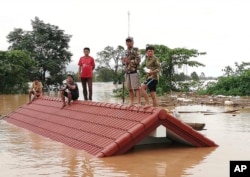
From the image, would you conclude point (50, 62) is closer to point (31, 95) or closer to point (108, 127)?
point (31, 95)

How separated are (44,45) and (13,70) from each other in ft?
19.3

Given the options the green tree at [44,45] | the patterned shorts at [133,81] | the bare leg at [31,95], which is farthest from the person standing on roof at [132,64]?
the green tree at [44,45]

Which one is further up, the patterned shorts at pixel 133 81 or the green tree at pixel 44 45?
the green tree at pixel 44 45

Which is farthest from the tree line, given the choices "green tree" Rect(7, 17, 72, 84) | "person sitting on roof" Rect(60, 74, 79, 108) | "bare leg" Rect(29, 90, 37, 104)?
"person sitting on roof" Rect(60, 74, 79, 108)

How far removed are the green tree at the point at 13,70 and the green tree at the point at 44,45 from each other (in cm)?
330

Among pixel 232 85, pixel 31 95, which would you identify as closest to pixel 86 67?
pixel 31 95

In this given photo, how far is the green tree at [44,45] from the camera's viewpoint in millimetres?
40500

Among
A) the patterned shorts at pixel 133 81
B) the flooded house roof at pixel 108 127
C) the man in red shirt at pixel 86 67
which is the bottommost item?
the flooded house roof at pixel 108 127

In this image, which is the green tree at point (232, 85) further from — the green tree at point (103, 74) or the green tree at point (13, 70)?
the green tree at point (103, 74)

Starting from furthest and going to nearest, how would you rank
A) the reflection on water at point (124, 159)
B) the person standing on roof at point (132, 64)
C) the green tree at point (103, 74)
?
the green tree at point (103, 74) < the person standing on roof at point (132, 64) < the reflection on water at point (124, 159)

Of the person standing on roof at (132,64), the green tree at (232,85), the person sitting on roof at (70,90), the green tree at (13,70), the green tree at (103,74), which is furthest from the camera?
the green tree at (103,74)

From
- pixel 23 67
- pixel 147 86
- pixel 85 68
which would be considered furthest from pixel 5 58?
pixel 147 86

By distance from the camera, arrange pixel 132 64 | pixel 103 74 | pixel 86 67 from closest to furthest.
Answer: pixel 132 64 < pixel 86 67 < pixel 103 74

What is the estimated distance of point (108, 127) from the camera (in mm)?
8938
